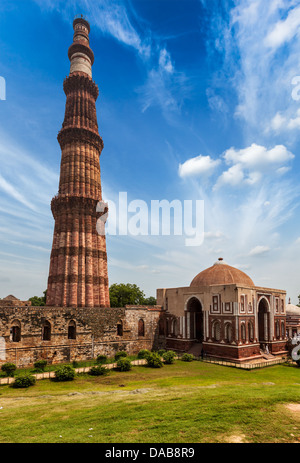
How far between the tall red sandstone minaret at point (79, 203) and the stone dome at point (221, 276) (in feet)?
39.7

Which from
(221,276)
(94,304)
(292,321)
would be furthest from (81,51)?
(292,321)

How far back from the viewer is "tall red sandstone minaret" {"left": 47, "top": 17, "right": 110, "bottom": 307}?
1339 inches

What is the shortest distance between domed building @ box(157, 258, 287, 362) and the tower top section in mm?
32578

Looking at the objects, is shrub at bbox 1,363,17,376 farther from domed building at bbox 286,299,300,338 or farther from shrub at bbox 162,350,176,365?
domed building at bbox 286,299,300,338

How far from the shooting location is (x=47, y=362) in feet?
87.0

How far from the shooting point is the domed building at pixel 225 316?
101 feet

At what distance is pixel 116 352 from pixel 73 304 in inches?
276

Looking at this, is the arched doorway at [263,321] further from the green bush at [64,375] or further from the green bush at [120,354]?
the green bush at [64,375]

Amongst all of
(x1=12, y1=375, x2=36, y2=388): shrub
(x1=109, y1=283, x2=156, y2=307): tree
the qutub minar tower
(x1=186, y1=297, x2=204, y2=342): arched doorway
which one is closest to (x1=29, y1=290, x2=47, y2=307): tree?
(x1=109, y1=283, x2=156, y2=307): tree

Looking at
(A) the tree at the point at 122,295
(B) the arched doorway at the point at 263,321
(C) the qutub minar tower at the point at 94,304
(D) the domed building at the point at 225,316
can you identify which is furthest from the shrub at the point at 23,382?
(A) the tree at the point at 122,295

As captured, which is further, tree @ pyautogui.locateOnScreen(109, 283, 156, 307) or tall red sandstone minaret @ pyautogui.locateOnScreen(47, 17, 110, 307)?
tree @ pyautogui.locateOnScreen(109, 283, 156, 307)

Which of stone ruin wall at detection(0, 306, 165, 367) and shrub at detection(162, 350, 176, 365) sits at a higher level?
stone ruin wall at detection(0, 306, 165, 367)

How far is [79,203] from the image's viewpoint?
36.2m
